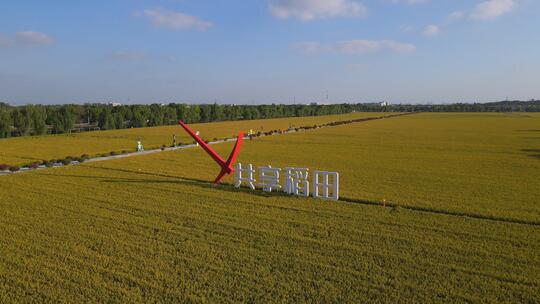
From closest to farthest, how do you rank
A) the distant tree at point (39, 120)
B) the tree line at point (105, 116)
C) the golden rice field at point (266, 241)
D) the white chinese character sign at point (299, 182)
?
the golden rice field at point (266, 241) → the white chinese character sign at point (299, 182) → the tree line at point (105, 116) → the distant tree at point (39, 120)

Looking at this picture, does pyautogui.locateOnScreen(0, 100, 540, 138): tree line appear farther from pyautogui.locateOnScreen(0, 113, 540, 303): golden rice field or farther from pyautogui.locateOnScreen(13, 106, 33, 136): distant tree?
pyautogui.locateOnScreen(0, 113, 540, 303): golden rice field

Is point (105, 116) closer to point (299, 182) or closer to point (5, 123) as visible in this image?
point (5, 123)

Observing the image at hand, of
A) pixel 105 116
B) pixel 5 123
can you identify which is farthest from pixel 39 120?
pixel 105 116

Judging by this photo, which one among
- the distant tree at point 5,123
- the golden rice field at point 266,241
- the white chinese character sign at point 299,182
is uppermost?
A: the distant tree at point 5,123

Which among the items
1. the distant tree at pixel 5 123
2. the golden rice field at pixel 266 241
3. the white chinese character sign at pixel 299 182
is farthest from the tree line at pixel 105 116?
the white chinese character sign at pixel 299 182

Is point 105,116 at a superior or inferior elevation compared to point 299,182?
superior

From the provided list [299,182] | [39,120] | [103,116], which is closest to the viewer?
[299,182]

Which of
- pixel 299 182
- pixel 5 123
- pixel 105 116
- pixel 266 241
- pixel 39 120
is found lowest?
pixel 266 241

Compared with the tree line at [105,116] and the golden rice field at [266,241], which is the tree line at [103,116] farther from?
the golden rice field at [266,241]

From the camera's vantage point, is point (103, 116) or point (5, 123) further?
point (103, 116)
